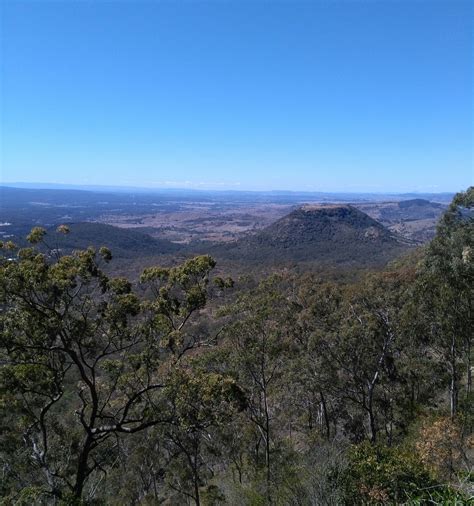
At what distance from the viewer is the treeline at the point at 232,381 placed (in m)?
10.7

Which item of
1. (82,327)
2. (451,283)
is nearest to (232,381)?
(82,327)

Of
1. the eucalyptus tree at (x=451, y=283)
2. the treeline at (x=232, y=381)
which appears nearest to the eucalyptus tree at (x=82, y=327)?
the treeline at (x=232, y=381)

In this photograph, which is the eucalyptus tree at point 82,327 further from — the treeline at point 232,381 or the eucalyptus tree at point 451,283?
the eucalyptus tree at point 451,283

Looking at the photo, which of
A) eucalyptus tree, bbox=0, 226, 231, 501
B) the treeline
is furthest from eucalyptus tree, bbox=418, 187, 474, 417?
eucalyptus tree, bbox=0, 226, 231, 501

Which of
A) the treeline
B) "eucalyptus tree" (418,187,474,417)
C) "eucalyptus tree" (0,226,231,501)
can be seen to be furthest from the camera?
"eucalyptus tree" (418,187,474,417)

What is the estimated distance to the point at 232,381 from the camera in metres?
11.0

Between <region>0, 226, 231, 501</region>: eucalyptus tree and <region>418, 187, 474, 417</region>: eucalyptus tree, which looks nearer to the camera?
<region>0, 226, 231, 501</region>: eucalyptus tree

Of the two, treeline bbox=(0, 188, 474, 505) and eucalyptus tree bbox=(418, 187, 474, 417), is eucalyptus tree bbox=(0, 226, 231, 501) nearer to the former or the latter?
treeline bbox=(0, 188, 474, 505)

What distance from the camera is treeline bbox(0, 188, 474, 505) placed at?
35.1 feet

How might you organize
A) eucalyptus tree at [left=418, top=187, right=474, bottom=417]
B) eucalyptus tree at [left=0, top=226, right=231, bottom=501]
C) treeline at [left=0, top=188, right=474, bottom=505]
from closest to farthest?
1. eucalyptus tree at [left=0, top=226, right=231, bottom=501]
2. treeline at [left=0, top=188, right=474, bottom=505]
3. eucalyptus tree at [left=418, top=187, right=474, bottom=417]

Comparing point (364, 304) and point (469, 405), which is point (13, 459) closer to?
point (364, 304)

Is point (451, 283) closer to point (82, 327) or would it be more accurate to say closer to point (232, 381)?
point (232, 381)

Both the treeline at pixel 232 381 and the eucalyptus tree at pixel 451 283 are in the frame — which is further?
the eucalyptus tree at pixel 451 283

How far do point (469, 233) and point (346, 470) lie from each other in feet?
38.5
